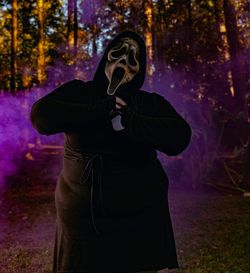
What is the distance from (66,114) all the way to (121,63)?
0.49 m

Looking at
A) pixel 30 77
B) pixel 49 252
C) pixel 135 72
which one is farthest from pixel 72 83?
pixel 30 77

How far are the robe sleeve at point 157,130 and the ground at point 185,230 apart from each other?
2971 millimetres

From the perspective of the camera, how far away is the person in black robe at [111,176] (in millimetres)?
2131

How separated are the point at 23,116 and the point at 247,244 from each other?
13872 millimetres

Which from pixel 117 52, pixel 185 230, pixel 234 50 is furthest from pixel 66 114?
pixel 234 50

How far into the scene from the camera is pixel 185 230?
26.1ft

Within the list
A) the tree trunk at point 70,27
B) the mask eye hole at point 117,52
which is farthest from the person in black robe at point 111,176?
the tree trunk at point 70,27

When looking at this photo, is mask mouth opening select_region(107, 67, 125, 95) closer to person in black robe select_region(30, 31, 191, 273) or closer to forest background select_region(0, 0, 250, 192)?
person in black robe select_region(30, 31, 191, 273)

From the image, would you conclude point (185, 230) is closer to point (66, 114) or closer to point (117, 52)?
point (117, 52)

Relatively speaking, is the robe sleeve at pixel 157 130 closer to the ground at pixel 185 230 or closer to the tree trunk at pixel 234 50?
the ground at pixel 185 230

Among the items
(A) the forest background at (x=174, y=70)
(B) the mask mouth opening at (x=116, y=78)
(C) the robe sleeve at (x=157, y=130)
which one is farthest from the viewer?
(A) the forest background at (x=174, y=70)

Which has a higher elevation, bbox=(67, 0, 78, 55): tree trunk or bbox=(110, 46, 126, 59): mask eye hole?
bbox=(67, 0, 78, 55): tree trunk

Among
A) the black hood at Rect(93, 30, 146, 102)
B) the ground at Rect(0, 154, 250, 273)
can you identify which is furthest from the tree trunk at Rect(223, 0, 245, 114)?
the black hood at Rect(93, 30, 146, 102)

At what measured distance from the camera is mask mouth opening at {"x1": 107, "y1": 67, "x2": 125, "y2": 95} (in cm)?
234
